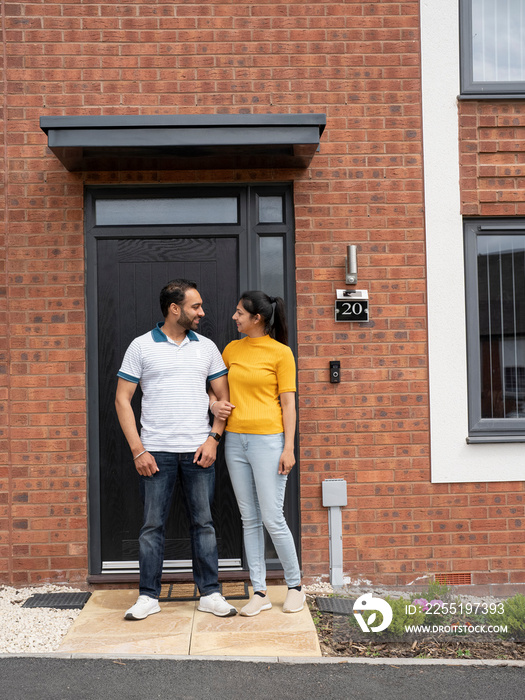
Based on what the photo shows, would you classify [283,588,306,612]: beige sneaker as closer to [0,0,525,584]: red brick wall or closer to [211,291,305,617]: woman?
[211,291,305,617]: woman

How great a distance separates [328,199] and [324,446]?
1811 millimetres

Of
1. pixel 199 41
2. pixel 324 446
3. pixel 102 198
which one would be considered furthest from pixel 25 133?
pixel 324 446

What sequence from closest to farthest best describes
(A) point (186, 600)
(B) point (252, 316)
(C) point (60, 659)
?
(C) point (60, 659) → (B) point (252, 316) → (A) point (186, 600)

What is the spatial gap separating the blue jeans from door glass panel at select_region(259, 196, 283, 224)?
187 cm

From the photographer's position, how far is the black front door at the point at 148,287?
479 centimetres

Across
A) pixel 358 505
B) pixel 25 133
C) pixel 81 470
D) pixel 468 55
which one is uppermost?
pixel 468 55

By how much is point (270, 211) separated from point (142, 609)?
289 centimetres

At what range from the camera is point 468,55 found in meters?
4.84

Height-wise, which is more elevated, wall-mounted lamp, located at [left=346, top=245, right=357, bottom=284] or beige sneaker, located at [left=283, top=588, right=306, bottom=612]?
wall-mounted lamp, located at [left=346, top=245, right=357, bottom=284]

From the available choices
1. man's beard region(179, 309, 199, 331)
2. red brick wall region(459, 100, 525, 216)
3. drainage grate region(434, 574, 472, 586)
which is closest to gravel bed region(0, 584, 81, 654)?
man's beard region(179, 309, 199, 331)

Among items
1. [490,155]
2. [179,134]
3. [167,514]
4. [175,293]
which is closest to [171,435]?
[167,514]

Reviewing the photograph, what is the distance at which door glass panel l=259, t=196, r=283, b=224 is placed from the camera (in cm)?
490

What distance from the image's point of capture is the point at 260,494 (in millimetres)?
4059

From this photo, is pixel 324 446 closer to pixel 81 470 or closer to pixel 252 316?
pixel 252 316
